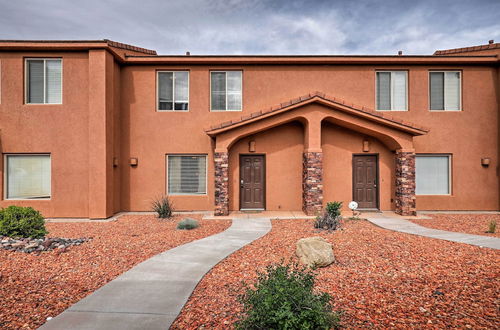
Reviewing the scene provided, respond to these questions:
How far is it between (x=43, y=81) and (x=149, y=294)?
992cm

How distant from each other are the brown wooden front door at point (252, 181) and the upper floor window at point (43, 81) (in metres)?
7.24

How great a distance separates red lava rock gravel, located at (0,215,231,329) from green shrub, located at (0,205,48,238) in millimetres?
701

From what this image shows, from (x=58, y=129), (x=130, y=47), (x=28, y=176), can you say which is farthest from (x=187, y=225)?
(x=130, y=47)

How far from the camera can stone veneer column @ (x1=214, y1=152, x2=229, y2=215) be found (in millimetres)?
9898

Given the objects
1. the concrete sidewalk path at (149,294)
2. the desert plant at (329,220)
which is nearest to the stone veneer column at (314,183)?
the desert plant at (329,220)

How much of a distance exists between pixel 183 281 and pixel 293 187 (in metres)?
7.13

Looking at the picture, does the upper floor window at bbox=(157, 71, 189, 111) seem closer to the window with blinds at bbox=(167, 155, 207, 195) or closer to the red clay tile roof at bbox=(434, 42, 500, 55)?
the window with blinds at bbox=(167, 155, 207, 195)

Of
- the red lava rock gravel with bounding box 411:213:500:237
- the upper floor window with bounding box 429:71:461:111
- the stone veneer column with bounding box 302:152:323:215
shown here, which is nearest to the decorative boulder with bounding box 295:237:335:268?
the stone veneer column with bounding box 302:152:323:215

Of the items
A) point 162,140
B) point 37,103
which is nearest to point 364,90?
point 162,140

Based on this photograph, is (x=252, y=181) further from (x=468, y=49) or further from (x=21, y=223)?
(x=468, y=49)

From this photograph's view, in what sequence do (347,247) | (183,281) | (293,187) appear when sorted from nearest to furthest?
1. (183,281)
2. (347,247)
3. (293,187)

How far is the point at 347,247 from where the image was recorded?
19.9ft

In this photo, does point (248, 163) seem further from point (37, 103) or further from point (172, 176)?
point (37, 103)

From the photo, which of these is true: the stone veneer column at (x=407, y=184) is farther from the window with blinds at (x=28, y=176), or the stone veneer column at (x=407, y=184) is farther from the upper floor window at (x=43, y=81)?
the window with blinds at (x=28, y=176)
